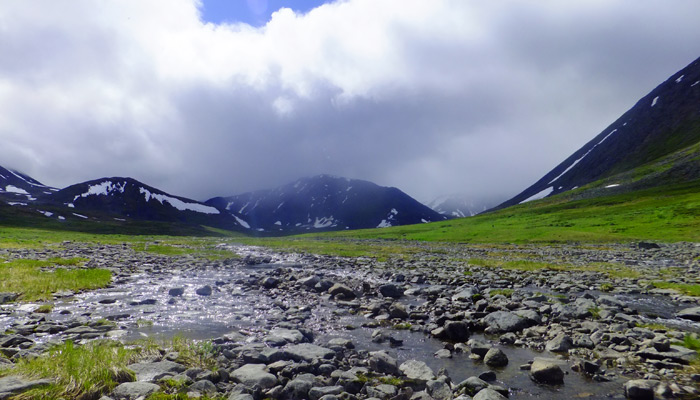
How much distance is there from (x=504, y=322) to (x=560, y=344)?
2488 millimetres

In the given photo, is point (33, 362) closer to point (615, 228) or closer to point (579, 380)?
point (579, 380)

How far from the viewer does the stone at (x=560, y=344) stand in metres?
10.9

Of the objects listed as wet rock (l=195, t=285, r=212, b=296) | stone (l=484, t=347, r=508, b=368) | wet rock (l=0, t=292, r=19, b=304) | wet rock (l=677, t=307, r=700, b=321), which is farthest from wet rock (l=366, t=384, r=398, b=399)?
wet rock (l=0, t=292, r=19, b=304)

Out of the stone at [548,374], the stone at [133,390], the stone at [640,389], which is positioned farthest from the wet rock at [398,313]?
the stone at [133,390]

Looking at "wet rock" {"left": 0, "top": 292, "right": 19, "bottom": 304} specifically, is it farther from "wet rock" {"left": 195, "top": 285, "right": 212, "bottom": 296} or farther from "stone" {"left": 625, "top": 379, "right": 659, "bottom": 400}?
"stone" {"left": 625, "top": 379, "right": 659, "bottom": 400}

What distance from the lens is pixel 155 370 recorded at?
26.5 ft

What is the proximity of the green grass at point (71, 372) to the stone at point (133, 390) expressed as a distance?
11.1 inches

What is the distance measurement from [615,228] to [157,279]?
247ft

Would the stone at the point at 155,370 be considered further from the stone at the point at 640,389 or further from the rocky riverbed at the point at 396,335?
the stone at the point at 640,389

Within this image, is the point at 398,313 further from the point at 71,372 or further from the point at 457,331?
the point at 71,372

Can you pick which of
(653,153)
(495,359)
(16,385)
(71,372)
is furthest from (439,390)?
(653,153)

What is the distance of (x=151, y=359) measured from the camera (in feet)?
29.6

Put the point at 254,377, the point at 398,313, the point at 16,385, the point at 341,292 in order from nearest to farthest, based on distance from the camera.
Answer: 1. the point at 16,385
2. the point at 254,377
3. the point at 398,313
4. the point at 341,292

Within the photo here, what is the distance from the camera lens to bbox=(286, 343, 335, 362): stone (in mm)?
9953
